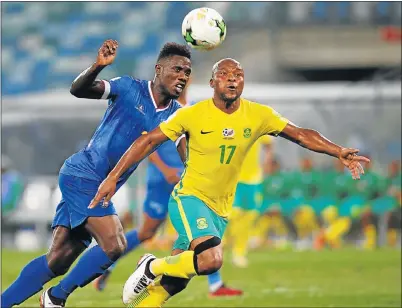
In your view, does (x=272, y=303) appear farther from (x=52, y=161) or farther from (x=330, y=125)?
(x=52, y=161)

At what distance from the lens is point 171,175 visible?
12.0m

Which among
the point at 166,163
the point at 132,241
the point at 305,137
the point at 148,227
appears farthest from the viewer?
the point at 166,163

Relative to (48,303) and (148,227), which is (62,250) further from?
(148,227)

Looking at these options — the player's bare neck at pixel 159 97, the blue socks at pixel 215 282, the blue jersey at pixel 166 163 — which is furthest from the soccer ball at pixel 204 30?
the blue socks at pixel 215 282

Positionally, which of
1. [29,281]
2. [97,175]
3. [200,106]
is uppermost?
[200,106]

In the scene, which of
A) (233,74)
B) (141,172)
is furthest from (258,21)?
(233,74)

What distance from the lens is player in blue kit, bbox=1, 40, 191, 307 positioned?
8.21 meters

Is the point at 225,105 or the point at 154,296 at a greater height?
the point at 225,105

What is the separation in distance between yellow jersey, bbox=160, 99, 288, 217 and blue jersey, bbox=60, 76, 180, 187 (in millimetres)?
506

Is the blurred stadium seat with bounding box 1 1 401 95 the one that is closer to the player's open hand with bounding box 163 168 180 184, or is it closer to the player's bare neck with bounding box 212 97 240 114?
the player's open hand with bounding box 163 168 180 184

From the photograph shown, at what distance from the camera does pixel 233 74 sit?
25.8 feet

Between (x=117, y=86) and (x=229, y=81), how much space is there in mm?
962

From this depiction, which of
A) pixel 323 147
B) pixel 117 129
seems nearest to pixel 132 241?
pixel 117 129

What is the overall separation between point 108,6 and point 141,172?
1135 centimetres
